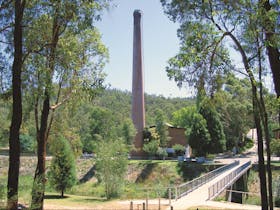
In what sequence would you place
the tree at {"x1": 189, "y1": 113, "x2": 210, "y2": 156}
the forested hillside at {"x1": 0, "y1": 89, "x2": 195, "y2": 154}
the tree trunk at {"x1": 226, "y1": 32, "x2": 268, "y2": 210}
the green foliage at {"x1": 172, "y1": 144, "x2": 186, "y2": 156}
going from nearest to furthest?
the tree trunk at {"x1": 226, "y1": 32, "x2": 268, "y2": 210} → the forested hillside at {"x1": 0, "y1": 89, "x2": 195, "y2": 154} → the tree at {"x1": 189, "y1": 113, "x2": 210, "y2": 156} → the green foliage at {"x1": 172, "y1": 144, "x2": 186, "y2": 156}

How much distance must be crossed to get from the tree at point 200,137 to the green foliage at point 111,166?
1544 cm

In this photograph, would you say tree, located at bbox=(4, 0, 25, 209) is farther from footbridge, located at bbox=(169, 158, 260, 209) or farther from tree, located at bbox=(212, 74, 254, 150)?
tree, located at bbox=(212, 74, 254, 150)

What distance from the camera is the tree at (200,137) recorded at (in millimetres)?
39062

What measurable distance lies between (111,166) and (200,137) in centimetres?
1759

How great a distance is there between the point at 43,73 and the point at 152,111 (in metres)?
97.1

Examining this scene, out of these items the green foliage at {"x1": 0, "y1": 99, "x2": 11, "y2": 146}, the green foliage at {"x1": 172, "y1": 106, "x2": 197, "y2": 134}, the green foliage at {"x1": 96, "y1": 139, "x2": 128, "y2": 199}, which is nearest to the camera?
the green foliage at {"x1": 0, "y1": 99, "x2": 11, "y2": 146}

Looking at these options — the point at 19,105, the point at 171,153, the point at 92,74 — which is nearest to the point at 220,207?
the point at 92,74

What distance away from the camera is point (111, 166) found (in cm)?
2381

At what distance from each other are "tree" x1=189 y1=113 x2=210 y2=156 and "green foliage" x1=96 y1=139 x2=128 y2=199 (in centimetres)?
1544

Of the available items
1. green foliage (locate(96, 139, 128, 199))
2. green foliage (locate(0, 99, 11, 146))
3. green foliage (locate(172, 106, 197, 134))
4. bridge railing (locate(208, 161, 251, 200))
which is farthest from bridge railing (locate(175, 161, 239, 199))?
green foliage (locate(172, 106, 197, 134))

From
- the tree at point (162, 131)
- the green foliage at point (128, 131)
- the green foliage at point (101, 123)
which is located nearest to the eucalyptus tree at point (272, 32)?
the green foliage at point (128, 131)

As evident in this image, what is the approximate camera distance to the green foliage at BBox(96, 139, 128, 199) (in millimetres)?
23031

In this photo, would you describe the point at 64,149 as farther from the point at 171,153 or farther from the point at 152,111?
the point at 152,111

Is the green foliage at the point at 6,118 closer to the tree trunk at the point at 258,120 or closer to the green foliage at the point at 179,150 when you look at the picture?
the tree trunk at the point at 258,120
